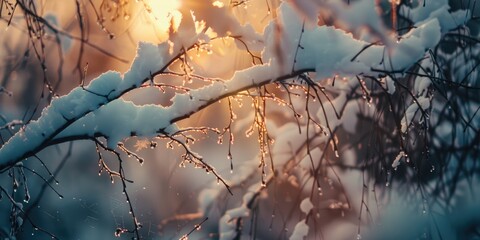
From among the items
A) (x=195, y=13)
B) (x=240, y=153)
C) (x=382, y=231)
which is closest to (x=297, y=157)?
(x=382, y=231)

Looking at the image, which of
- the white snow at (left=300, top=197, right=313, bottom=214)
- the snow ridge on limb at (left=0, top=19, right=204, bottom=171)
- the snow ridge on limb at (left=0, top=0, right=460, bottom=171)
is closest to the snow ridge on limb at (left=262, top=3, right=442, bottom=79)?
the snow ridge on limb at (left=0, top=0, right=460, bottom=171)

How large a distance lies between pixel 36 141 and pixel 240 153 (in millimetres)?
5007

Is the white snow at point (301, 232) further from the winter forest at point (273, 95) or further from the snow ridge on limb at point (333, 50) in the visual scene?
the snow ridge on limb at point (333, 50)

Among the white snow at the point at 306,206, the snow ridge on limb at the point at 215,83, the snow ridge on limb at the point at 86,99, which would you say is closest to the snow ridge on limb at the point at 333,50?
the snow ridge on limb at the point at 215,83

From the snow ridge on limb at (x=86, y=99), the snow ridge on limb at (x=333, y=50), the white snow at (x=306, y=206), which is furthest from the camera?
the white snow at (x=306, y=206)

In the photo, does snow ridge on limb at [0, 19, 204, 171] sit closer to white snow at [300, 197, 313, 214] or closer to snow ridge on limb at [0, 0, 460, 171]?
snow ridge on limb at [0, 0, 460, 171]

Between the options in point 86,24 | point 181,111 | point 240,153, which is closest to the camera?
point 181,111

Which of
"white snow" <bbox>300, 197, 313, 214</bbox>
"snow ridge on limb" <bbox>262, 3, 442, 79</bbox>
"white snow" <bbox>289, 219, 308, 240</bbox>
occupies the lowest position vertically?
"snow ridge on limb" <bbox>262, 3, 442, 79</bbox>

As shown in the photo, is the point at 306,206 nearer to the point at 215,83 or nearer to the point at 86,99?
the point at 215,83

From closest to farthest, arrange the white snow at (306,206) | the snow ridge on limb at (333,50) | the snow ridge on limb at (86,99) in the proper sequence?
1. the snow ridge on limb at (333,50)
2. the snow ridge on limb at (86,99)
3. the white snow at (306,206)

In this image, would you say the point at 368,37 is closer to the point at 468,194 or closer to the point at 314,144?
the point at 314,144

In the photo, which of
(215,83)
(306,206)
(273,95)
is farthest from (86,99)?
(306,206)

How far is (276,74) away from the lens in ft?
5.86

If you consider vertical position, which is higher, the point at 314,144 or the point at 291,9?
the point at 314,144
